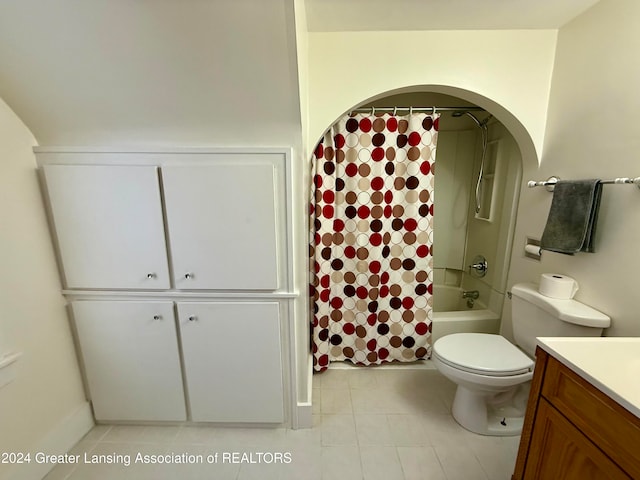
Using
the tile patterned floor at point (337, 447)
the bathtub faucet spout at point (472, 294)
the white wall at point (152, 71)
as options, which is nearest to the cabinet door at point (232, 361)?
the tile patterned floor at point (337, 447)

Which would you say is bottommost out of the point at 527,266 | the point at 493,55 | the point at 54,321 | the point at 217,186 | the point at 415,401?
the point at 415,401

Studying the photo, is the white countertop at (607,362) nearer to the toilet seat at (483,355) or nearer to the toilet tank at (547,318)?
the toilet tank at (547,318)

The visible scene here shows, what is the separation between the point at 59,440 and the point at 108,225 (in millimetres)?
1085

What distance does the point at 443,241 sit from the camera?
8.24ft

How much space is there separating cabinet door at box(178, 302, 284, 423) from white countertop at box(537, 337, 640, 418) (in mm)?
1086

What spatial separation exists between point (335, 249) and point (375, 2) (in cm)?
129

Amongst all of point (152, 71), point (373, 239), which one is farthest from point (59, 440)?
point (373, 239)

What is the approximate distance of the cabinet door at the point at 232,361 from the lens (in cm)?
130

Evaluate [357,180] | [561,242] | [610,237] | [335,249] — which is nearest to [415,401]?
[335,249]

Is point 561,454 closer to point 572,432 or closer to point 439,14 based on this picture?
point 572,432

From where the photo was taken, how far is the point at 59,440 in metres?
1.29

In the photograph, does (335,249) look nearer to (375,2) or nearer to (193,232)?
(193,232)

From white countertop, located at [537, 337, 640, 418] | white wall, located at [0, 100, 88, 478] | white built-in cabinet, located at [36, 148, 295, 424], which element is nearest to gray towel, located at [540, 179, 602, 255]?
white countertop, located at [537, 337, 640, 418]

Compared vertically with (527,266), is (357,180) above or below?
above
